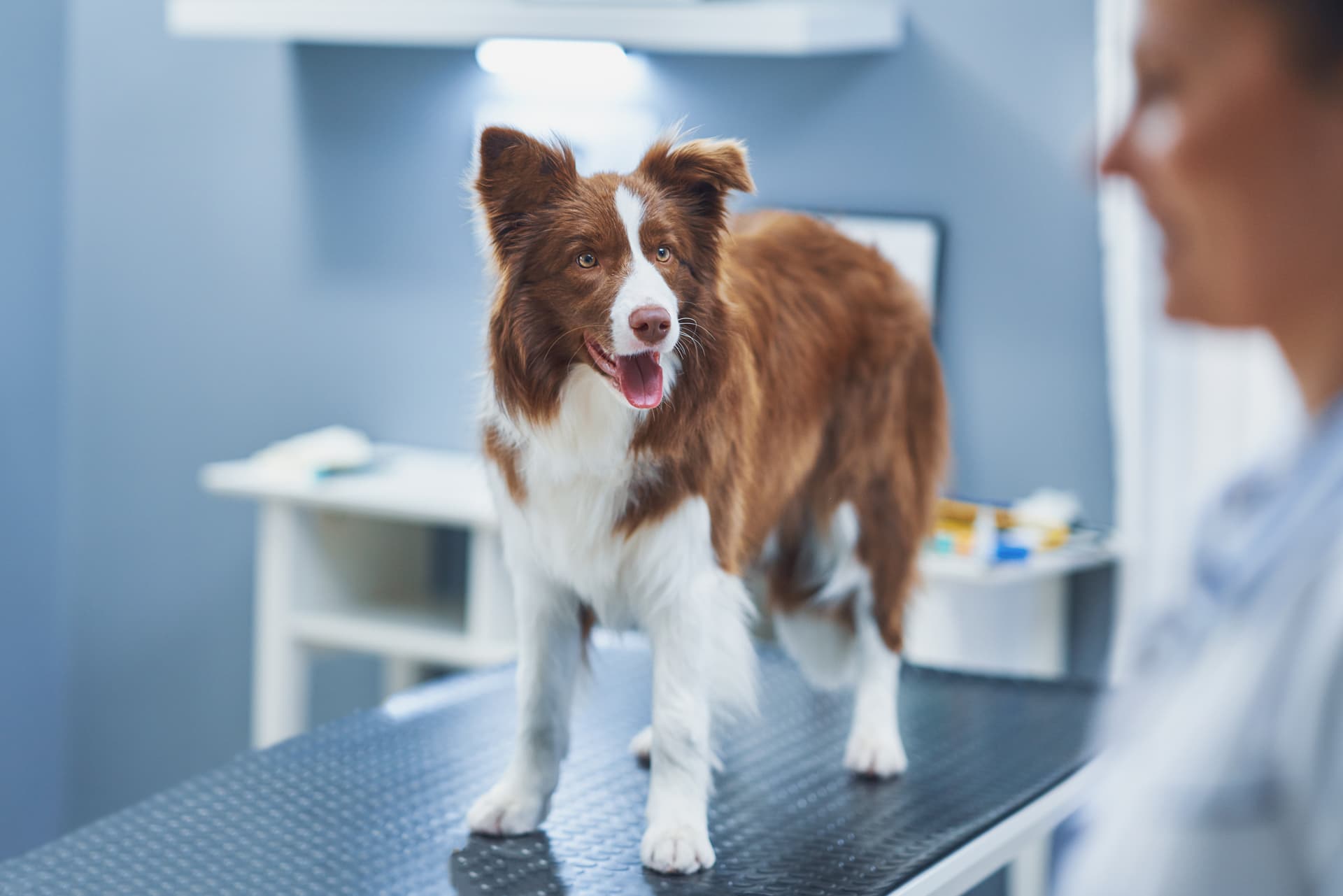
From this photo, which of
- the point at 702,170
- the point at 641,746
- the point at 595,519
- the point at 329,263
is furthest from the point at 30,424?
the point at 702,170

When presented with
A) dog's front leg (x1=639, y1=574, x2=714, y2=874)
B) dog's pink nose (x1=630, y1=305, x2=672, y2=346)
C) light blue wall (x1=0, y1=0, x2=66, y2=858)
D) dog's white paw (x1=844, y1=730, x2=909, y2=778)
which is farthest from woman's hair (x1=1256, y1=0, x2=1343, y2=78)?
light blue wall (x1=0, y1=0, x2=66, y2=858)

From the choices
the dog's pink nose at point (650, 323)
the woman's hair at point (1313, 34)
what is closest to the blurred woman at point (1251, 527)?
the woman's hair at point (1313, 34)

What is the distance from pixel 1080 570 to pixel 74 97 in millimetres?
2752

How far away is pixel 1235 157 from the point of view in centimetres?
60

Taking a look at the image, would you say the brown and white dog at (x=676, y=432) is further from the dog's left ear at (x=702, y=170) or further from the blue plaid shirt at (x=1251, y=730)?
→ the blue plaid shirt at (x=1251, y=730)

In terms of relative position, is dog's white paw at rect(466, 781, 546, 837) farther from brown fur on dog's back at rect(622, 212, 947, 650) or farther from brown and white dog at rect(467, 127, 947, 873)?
brown fur on dog's back at rect(622, 212, 947, 650)

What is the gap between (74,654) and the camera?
4.30 m

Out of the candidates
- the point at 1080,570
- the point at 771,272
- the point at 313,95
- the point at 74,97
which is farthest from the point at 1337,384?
the point at 74,97

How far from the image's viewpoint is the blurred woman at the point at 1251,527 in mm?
570

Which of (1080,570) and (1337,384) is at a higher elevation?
(1337,384)

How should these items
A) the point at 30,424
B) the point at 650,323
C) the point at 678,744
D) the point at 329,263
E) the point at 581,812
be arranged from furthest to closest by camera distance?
the point at 30,424, the point at 329,263, the point at 581,812, the point at 678,744, the point at 650,323

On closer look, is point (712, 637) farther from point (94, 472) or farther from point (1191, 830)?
point (94, 472)

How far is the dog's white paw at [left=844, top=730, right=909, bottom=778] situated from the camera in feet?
6.81

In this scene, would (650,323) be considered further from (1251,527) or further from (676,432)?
(1251,527)
